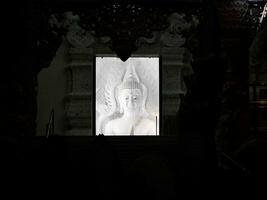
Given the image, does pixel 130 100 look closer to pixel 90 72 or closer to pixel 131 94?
pixel 131 94

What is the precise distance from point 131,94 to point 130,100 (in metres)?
0.12

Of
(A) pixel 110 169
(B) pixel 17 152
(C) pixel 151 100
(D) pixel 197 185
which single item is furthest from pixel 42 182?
(C) pixel 151 100

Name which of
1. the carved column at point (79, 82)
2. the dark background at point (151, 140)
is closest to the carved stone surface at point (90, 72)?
the carved column at point (79, 82)

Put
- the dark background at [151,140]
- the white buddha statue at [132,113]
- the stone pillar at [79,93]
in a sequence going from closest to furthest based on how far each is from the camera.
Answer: the dark background at [151,140] → the stone pillar at [79,93] → the white buddha statue at [132,113]

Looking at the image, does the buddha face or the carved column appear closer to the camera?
the carved column

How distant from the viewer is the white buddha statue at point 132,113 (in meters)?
9.01

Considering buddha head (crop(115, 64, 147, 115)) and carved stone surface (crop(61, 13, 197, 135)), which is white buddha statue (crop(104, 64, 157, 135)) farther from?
carved stone surface (crop(61, 13, 197, 135))

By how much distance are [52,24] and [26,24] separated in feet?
3.88

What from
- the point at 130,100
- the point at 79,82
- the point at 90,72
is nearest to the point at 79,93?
the point at 79,82

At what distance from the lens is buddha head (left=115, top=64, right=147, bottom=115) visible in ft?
29.6

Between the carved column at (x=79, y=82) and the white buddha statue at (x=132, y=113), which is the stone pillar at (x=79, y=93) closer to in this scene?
the carved column at (x=79, y=82)

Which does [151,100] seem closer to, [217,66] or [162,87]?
[162,87]

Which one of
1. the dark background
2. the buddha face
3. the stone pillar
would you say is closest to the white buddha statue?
the buddha face

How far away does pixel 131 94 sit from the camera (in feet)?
30.0
